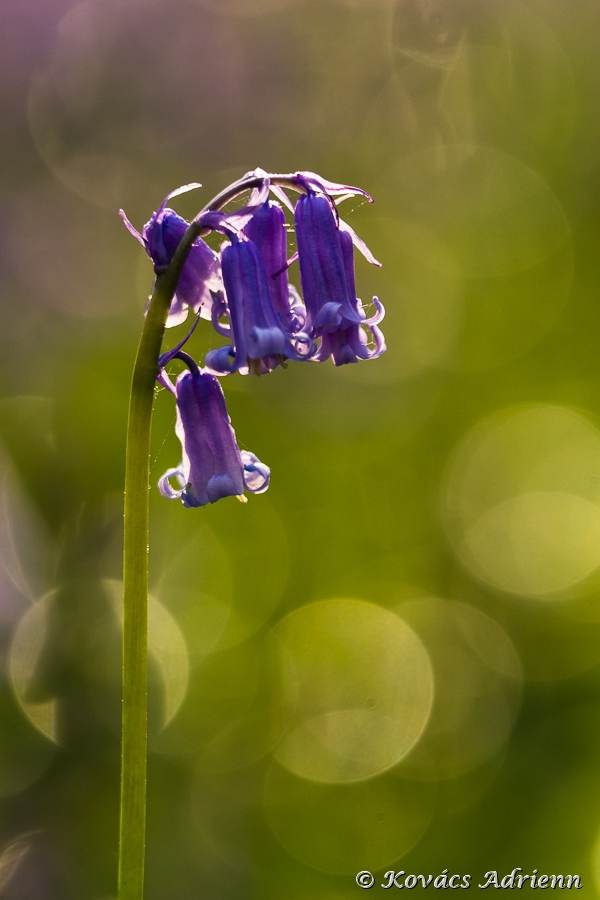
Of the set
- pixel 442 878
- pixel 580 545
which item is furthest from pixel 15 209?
pixel 442 878

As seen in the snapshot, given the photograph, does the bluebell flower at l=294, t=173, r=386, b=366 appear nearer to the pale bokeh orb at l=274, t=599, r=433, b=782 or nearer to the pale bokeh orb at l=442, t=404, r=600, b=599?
the pale bokeh orb at l=274, t=599, r=433, b=782

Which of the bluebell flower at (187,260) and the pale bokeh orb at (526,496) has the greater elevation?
the bluebell flower at (187,260)

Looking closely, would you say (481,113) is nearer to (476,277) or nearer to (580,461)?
(476,277)

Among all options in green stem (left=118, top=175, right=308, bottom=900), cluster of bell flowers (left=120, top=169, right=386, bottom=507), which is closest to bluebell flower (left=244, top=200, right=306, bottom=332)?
cluster of bell flowers (left=120, top=169, right=386, bottom=507)

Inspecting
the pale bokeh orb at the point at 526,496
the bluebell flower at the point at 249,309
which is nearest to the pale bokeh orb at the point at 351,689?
the pale bokeh orb at the point at 526,496

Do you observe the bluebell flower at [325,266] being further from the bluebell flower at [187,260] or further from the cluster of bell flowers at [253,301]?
the bluebell flower at [187,260]
